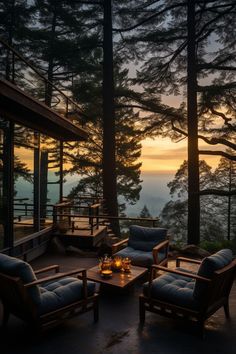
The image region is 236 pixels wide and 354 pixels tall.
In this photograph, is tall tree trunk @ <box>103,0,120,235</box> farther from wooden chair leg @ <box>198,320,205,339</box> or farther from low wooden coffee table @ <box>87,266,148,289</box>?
wooden chair leg @ <box>198,320,205,339</box>

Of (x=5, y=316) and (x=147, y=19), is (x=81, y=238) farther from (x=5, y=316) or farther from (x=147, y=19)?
(x=147, y=19)

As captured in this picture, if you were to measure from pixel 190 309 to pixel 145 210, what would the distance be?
99.4ft

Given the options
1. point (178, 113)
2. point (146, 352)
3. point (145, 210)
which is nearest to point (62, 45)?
point (178, 113)

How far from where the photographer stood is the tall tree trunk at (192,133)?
11.7 m

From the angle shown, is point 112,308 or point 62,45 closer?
point 112,308

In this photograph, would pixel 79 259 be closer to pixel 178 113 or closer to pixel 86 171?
pixel 178 113

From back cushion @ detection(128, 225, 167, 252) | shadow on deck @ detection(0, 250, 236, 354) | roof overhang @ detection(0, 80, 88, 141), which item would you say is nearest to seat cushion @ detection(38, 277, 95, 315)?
shadow on deck @ detection(0, 250, 236, 354)

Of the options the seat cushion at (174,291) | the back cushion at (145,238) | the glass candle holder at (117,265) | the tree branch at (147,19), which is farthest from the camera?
the tree branch at (147,19)

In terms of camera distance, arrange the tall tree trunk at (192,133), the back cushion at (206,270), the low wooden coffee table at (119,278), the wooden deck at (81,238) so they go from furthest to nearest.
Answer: the tall tree trunk at (192,133), the wooden deck at (81,238), the low wooden coffee table at (119,278), the back cushion at (206,270)

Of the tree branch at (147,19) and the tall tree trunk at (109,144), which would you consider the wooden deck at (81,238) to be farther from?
the tree branch at (147,19)

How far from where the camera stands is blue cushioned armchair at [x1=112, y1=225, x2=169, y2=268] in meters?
6.44

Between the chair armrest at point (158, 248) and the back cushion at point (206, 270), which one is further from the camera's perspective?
the chair armrest at point (158, 248)

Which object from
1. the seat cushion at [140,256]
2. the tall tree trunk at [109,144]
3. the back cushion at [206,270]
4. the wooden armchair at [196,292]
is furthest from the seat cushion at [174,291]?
the tall tree trunk at [109,144]

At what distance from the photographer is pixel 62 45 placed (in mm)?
14094
